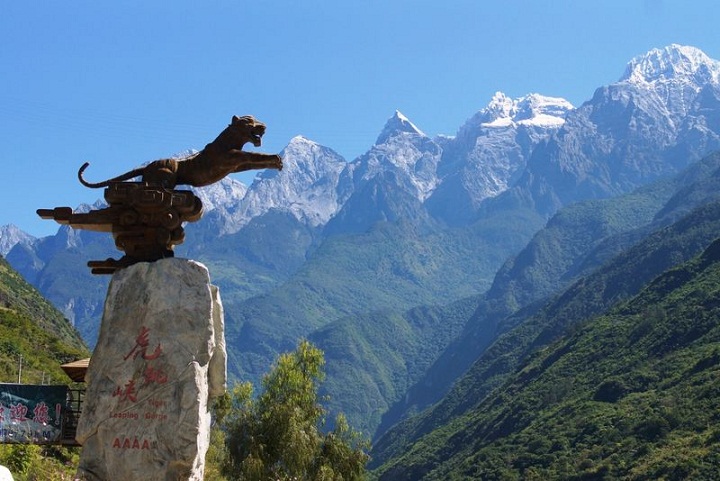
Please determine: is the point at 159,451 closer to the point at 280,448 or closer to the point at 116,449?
the point at 116,449

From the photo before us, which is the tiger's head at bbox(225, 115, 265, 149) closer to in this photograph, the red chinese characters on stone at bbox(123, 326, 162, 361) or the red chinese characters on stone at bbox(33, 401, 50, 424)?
the red chinese characters on stone at bbox(123, 326, 162, 361)

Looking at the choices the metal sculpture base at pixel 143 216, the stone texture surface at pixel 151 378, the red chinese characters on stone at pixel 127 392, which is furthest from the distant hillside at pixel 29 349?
the red chinese characters on stone at pixel 127 392

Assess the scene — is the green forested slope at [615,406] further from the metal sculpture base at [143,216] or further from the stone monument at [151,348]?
the metal sculpture base at [143,216]

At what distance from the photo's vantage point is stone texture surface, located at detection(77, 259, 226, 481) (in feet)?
36.1

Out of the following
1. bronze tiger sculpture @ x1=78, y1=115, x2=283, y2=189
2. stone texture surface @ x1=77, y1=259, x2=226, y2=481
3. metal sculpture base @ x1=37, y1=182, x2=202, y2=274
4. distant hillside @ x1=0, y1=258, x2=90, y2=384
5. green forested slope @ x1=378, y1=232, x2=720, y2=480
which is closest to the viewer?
stone texture surface @ x1=77, y1=259, x2=226, y2=481

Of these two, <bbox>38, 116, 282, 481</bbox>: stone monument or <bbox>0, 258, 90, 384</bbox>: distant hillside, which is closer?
<bbox>38, 116, 282, 481</bbox>: stone monument

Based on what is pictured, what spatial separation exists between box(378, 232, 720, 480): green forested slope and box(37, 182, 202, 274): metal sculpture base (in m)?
48.2

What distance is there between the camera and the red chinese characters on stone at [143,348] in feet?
36.8

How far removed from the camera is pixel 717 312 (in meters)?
84.8

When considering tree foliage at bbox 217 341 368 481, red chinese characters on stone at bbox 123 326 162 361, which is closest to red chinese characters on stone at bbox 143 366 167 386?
red chinese characters on stone at bbox 123 326 162 361

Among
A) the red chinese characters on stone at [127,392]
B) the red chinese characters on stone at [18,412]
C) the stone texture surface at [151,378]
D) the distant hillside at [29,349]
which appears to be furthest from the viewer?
the distant hillside at [29,349]

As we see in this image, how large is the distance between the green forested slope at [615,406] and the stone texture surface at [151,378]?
48.0 meters

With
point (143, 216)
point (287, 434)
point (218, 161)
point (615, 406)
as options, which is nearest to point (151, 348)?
point (143, 216)

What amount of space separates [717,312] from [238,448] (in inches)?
2690
